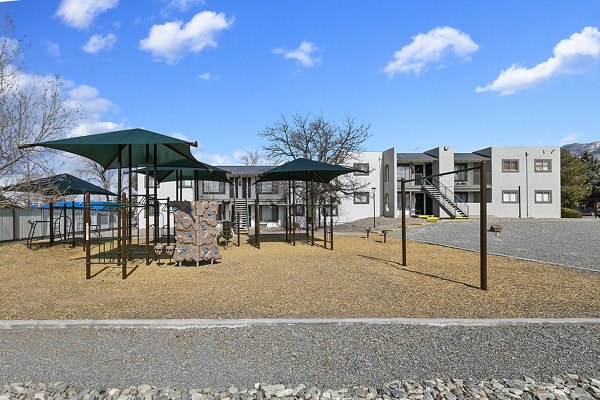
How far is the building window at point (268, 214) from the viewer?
1337 inches

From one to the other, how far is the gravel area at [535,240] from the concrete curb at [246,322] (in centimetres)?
566

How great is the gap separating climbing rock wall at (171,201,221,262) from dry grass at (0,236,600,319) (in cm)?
40

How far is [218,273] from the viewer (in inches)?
345

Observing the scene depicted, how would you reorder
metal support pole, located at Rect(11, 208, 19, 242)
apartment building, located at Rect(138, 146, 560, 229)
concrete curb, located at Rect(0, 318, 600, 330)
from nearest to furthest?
concrete curb, located at Rect(0, 318, 600, 330) < metal support pole, located at Rect(11, 208, 19, 242) < apartment building, located at Rect(138, 146, 560, 229)

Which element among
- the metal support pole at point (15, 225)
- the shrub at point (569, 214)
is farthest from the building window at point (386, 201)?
the metal support pole at point (15, 225)

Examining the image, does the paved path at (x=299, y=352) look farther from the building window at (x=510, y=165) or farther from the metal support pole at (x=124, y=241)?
the building window at (x=510, y=165)

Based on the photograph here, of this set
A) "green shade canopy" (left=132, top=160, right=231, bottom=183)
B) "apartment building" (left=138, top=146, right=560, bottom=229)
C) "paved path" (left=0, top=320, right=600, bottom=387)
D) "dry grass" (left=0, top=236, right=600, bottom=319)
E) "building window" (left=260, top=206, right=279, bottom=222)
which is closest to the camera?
"paved path" (left=0, top=320, right=600, bottom=387)

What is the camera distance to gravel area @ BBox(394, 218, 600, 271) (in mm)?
11398

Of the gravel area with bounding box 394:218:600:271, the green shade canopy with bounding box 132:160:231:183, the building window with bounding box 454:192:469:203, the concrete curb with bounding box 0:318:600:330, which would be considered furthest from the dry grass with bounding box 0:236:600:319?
the building window with bounding box 454:192:469:203

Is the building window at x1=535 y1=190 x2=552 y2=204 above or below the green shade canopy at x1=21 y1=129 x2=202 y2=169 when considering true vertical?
below

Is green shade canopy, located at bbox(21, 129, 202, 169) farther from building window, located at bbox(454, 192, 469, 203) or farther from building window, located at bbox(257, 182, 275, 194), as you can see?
building window, located at bbox(454, 192, 469, 203)

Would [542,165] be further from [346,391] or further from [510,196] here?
[346,391]

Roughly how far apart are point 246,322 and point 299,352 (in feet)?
3.55

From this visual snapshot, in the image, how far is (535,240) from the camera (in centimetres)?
1605
